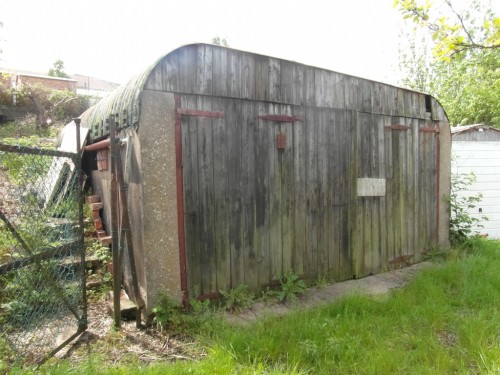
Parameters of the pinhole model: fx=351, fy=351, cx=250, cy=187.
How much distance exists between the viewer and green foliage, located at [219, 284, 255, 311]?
3985 millimetres

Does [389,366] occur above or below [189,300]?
below

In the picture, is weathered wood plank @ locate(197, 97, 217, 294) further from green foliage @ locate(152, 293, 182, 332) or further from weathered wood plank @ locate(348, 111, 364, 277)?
weathered wood plank @ locate(348, 111, 364, 277)

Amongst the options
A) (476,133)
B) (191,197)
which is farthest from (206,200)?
(476,133)

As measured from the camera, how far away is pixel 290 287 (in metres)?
4.42

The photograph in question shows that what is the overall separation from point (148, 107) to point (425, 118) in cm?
487

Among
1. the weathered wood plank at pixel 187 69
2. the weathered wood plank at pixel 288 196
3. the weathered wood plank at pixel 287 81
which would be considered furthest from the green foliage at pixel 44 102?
the weathered wood plank at pixel 288 196

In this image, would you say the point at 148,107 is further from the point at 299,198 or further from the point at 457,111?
the point at 457,111

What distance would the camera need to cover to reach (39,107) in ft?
40.5

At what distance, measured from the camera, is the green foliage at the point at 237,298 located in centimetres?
399

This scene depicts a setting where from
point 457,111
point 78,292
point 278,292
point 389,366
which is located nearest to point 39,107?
point 78,292

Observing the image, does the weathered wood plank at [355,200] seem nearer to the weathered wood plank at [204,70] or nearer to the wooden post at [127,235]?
the weathered wood plank at [204,70]

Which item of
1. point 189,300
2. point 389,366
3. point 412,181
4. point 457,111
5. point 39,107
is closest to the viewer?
point 389,366

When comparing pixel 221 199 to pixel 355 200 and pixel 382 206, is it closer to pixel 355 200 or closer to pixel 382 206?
pixel 355 200

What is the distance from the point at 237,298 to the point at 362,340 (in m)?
1.44
